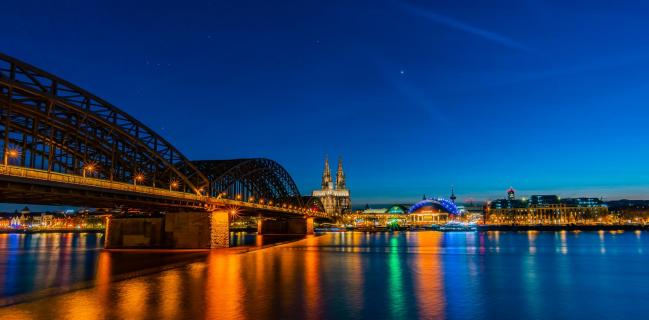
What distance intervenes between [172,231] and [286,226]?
312 feet

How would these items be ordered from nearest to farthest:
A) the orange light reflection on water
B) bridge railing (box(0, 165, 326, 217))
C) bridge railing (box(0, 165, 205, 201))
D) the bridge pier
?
the orange light reflection on water, bridge railing (box(0, 165, 205, 201)), bridge railing (box(0, 165, 326, 217)), the bridge pier

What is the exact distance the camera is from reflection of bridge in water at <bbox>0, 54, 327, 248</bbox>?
1857 inches

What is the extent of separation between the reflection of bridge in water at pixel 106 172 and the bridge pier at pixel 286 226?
189ft

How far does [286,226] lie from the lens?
174875 millimetres

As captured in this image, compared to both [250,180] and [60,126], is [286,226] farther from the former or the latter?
[60,126]

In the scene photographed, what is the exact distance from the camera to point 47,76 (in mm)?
50750

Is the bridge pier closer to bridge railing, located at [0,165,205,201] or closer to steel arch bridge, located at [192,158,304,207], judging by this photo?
steel arch bridge, located at [192,158,304,207]

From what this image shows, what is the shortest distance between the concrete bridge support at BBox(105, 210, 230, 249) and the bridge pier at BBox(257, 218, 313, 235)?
3376 inches

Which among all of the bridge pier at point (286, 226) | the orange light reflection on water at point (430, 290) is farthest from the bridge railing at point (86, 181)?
the bridge pier at point (286, 226)

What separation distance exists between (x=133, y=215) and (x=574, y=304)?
75.8 m

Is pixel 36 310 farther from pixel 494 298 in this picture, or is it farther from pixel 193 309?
pixel 494 298

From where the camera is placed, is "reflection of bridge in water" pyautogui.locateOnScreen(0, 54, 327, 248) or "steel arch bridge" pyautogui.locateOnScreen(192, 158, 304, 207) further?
"steel arch bridge" pyautogui.locateOnScreen(192, 158, 304, 207)

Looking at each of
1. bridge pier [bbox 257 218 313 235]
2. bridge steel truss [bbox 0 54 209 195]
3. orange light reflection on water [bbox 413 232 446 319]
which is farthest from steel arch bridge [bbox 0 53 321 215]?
bridge pier [bbox 257 218 313 235]

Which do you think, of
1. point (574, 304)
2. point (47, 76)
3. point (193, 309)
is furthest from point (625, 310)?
point (47, 76)
